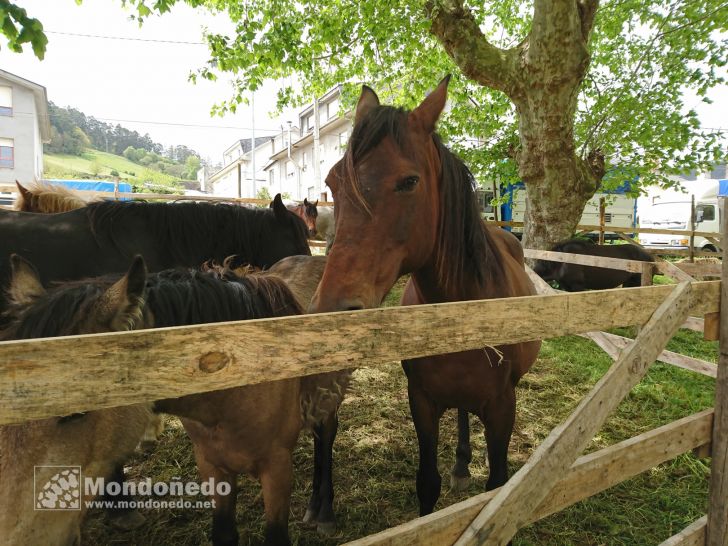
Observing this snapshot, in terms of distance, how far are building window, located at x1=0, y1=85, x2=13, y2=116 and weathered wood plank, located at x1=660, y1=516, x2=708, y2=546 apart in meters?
35.6

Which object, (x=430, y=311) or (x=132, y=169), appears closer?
(x=430, y=311)

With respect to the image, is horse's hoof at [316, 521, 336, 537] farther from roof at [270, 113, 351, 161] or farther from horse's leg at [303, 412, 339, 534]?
roof at [270, 113, 351, 161]

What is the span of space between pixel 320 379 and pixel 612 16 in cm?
1015

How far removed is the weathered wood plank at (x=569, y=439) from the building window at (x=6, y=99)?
115 feet

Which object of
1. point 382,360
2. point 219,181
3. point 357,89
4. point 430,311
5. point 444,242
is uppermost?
point 219,181

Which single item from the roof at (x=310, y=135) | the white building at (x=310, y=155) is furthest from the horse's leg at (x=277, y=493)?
the white building at (x=310, y=155)

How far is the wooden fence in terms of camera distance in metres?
0.77

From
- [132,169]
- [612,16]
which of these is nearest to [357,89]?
[612,16]

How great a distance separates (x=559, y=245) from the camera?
22.6ft

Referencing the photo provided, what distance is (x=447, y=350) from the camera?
3.88ft

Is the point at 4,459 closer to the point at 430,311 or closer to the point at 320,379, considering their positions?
the point at 430,311

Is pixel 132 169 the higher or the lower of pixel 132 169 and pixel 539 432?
the higher

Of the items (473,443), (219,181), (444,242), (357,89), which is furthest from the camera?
(219,181)

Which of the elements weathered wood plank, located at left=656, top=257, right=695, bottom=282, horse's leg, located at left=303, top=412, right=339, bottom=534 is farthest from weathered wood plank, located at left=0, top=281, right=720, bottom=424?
weathered wood plank, located at left=656, top=257, right=695, bottom=282
